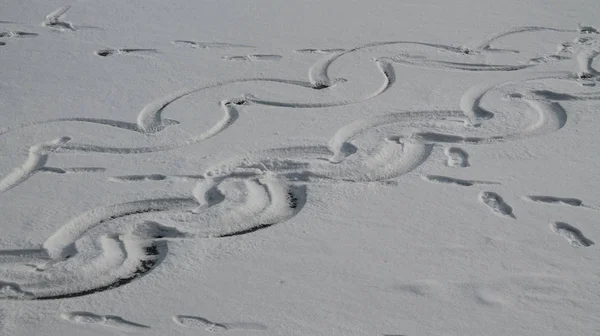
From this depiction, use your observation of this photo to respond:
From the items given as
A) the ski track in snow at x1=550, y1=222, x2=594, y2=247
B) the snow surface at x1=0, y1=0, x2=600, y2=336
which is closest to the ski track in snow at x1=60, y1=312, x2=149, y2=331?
the snow surface at x1=0, y1=0, x2=600, y2=336

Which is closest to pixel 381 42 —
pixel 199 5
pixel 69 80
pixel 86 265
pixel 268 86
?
pixel 268 86

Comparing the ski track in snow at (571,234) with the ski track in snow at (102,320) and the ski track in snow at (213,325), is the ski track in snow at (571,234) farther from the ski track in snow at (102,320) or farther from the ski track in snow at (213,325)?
the ski track in snow at (102,320)

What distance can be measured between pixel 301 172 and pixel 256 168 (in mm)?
107

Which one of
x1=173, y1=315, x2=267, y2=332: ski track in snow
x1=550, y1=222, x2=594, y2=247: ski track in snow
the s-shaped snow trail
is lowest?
x1=173, y1=315, x2=267, y2=332: ski track in snow

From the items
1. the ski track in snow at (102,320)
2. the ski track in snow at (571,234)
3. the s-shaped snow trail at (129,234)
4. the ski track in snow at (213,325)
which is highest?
the ski track in snow at (571,234)

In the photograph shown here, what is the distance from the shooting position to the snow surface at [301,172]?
1.37 meters

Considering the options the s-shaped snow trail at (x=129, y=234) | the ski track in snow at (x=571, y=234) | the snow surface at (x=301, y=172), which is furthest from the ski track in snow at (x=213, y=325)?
the ski track in snow at (x=571, y=234)

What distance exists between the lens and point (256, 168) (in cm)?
185

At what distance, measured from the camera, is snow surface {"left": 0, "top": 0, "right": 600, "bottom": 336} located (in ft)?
4.48

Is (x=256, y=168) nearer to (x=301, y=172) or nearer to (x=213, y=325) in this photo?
(x=301, y=172)

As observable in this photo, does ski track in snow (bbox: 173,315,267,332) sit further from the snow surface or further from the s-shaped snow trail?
the s-shaped snow trail

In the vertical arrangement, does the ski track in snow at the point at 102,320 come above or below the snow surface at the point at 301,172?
below

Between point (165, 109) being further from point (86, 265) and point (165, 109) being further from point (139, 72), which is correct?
point (86, 265)

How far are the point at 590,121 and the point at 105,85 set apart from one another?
138 centimetres
